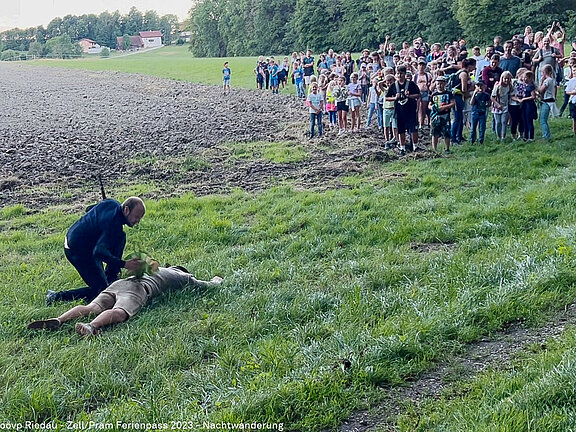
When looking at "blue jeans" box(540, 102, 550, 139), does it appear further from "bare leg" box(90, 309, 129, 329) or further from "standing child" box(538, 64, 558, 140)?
"bare leg" box(90, 309, 129, 329)

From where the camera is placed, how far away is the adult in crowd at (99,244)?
754 centimetres

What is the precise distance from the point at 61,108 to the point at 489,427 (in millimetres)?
34214

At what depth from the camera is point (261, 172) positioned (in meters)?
15.2

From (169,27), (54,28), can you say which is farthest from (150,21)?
(54,28)

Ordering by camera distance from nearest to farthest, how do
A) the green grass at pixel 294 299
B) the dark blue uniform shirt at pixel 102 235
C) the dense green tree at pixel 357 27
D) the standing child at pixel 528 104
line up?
the green grass at pixel 294 299, the dark blue uniform shirt at pixel 102 235, the standing child at pixel 528 104, the dense green tree at pixel 357 27

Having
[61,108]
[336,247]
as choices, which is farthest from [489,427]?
[61,108]

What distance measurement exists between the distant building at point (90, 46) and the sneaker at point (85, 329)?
6095 inches

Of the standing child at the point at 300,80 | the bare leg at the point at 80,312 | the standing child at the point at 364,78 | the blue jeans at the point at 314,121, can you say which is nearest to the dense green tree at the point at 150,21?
the standing child at the point at 300,80

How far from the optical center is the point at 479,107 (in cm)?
1554

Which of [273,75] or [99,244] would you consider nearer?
[99,244]

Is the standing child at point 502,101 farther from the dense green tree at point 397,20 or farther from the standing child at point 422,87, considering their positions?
the dense green tree at point 397,20

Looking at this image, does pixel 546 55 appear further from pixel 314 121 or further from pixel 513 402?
pixel 513 402

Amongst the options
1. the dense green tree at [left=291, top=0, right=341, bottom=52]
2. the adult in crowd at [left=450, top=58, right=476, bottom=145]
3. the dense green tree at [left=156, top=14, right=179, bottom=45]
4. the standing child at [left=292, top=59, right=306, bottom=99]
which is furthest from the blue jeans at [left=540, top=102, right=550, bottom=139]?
the dense green tree at [left=156, top=14, right=179, bottom=45]

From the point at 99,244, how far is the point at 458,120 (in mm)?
10959
